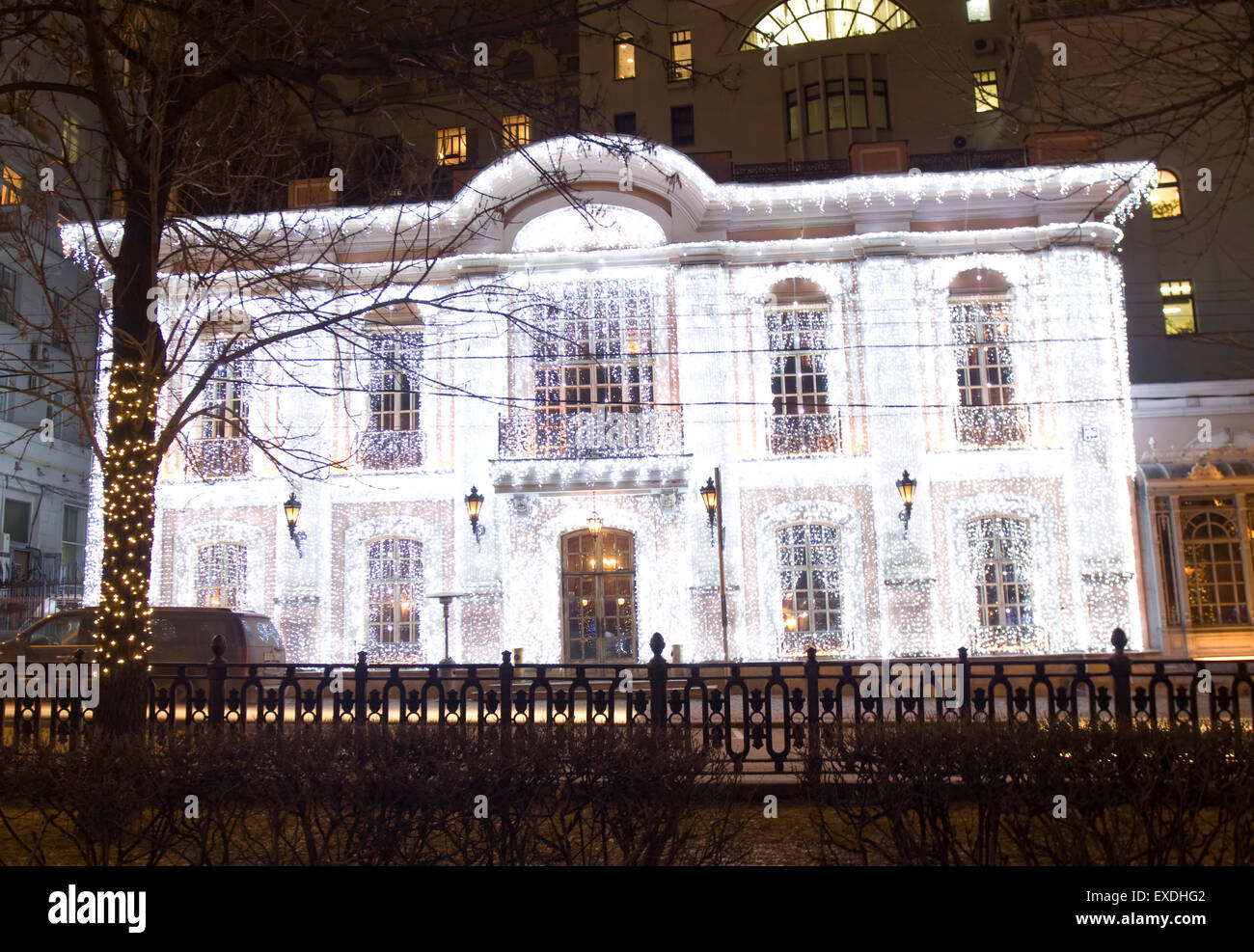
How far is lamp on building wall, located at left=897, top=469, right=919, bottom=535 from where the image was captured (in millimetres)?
20031

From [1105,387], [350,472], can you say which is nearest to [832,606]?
[1105,387]

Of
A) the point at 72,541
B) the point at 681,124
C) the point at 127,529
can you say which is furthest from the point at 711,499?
the point at 72,541

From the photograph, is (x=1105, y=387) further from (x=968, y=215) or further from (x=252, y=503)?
(x=252, y=503)

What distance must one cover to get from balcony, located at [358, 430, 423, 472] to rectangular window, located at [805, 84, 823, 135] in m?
13.8

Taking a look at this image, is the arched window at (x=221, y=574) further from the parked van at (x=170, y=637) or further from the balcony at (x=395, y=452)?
the parked van at (x=170, y=637)

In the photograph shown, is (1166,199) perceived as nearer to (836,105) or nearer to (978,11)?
(978,11)

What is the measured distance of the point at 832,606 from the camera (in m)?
20.8

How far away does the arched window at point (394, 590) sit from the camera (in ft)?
71.2

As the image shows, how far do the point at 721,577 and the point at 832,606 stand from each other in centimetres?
269

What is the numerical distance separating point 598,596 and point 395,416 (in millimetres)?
6221

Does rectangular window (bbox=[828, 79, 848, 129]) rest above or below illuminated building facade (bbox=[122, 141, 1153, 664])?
above

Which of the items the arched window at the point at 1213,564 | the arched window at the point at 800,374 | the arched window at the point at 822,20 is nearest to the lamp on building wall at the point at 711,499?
the arched window at the point at 800,374

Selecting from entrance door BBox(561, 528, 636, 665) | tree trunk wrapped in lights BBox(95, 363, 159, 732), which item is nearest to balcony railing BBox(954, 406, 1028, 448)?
entrance door BBox(561, 528, 636, 665)

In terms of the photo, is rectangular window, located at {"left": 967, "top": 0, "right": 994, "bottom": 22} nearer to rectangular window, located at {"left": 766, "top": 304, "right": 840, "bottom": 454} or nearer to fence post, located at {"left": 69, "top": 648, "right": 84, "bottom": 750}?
rectangular window, located at {"left": 766, "top": 304, "right": 840, "bottom": 454}
